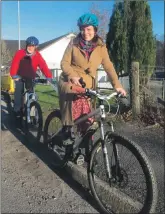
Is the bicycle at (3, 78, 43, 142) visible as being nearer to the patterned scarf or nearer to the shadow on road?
the shadow on road

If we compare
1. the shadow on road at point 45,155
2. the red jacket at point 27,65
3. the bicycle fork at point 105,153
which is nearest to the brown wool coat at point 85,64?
the bicycle fork at point 105,153

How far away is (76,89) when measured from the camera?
160 inches

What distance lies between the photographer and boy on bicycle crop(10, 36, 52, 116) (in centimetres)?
609

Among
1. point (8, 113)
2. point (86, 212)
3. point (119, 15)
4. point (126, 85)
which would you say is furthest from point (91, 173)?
point (126, 85)

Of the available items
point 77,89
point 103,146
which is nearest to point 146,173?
point 103,146

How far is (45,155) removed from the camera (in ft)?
17.6

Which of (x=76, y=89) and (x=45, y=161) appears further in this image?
(x=45, y=161)

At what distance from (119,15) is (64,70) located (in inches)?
62.9

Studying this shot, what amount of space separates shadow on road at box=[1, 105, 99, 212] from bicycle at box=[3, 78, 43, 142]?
0.17m

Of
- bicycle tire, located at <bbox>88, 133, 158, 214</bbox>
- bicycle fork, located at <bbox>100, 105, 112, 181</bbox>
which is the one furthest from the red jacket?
bicycle tire, located at <bbox>88, 133, 158, 214</bbox>

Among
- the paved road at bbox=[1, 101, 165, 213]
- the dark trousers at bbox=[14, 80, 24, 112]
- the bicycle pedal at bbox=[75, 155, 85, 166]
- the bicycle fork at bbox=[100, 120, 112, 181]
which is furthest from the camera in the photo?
the dark trousers at bbox=[14, 80, 24, 112]

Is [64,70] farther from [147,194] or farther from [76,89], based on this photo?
[147,194]

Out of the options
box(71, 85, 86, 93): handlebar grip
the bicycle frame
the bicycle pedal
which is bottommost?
the bicycle pedal

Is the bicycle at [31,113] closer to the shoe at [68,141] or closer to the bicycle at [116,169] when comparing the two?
the shoe at [68,141]
